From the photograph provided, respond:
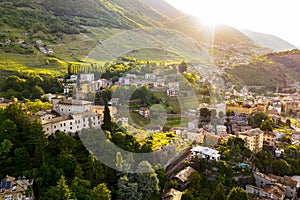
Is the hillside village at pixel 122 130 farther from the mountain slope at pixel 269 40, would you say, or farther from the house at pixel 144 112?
the mountain slope at pixel 269 40

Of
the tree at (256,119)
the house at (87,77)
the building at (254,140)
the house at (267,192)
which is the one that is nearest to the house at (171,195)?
the house at (267,192)

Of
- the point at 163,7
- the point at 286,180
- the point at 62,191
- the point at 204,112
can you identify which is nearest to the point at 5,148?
the point at 62,191

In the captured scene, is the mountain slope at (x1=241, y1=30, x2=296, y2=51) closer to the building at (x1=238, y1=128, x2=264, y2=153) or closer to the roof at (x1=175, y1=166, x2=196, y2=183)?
the building at (x1=238, y1=128, x2=264, y2=153)

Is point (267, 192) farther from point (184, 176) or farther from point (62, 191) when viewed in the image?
point (62, 191)

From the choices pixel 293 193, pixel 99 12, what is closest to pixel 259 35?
pixel 99 12

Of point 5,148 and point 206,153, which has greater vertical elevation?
point 5,148

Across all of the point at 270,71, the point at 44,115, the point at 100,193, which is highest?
the point at 270,71
